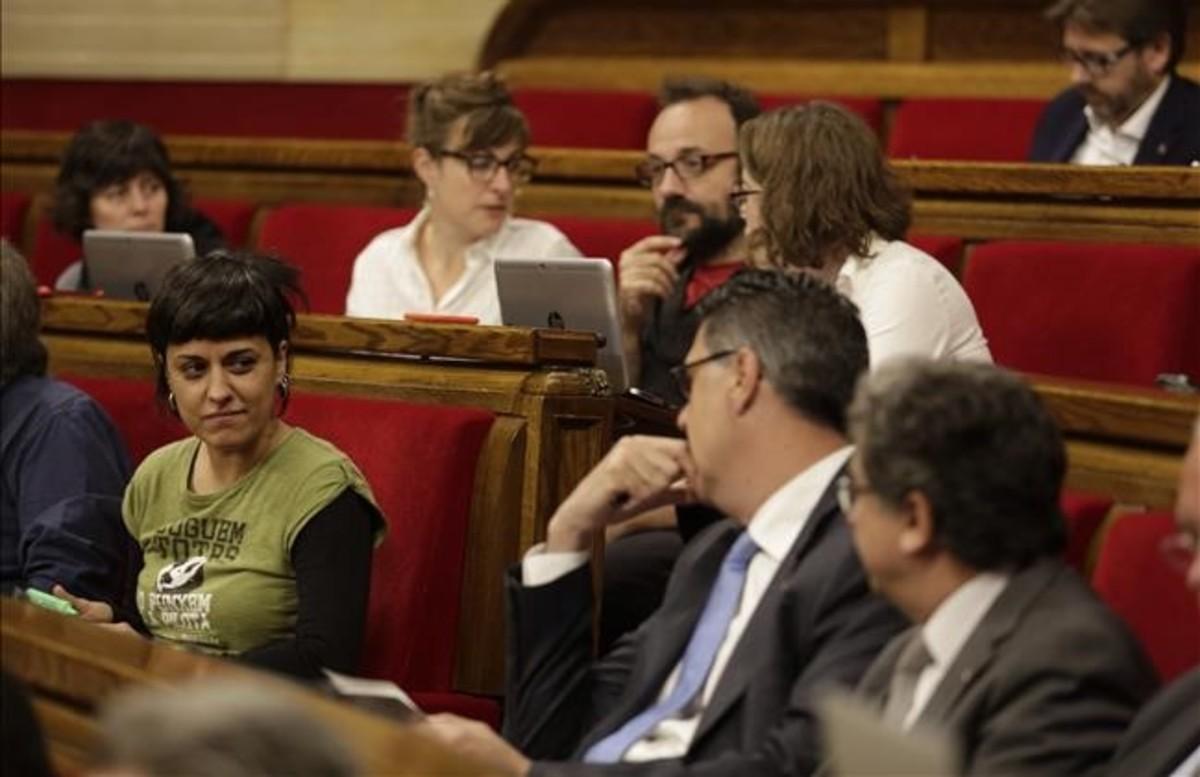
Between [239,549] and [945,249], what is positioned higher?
[945,249]

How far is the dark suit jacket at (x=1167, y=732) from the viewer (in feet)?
4.07

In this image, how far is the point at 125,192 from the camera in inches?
121

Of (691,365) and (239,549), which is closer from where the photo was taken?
(691,365)

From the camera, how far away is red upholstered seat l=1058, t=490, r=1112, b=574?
1.48 metres

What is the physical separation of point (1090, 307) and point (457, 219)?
74 cm

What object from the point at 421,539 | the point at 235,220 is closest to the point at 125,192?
the point at 235,220

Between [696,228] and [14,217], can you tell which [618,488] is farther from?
[14,217]

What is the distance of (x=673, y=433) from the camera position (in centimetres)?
218

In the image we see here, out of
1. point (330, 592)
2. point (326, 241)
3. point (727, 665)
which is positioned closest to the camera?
point (727, 665)

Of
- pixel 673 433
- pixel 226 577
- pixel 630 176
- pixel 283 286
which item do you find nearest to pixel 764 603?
pixel 226 577

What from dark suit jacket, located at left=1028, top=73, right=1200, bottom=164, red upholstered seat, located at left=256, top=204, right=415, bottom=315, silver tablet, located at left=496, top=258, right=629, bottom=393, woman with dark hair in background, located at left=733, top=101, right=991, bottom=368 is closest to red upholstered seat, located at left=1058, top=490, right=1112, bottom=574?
woman with dark hair in background, located at left=733, top=101, right=991, bottom=368

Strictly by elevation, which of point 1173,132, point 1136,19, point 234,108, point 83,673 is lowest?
point 83,673

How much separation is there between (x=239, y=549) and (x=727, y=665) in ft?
1.73

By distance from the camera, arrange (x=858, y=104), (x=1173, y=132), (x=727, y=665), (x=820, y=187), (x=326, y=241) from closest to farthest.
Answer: (x=727, y=665) → (x=820, y=187) → (x=1173, y=132) → (x=326, y=241) → (x=858, y=104)
